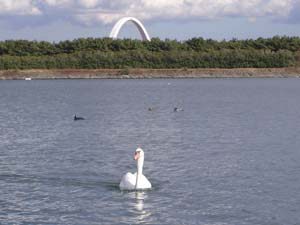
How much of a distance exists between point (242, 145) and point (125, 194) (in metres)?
13.1

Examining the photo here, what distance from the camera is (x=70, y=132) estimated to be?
42.0 m

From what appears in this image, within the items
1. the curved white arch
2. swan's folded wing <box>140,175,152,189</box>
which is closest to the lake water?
swan's folded wing <box>140,175,152,189</box>

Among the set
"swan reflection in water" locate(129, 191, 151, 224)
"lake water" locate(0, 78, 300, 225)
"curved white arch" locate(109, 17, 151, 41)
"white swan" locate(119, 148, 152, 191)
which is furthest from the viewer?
"curved white arch" locate(109, 17, 151, 41)

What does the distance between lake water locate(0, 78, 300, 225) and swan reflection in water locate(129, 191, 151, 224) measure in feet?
0.09

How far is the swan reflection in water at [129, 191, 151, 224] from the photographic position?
20.1 meters

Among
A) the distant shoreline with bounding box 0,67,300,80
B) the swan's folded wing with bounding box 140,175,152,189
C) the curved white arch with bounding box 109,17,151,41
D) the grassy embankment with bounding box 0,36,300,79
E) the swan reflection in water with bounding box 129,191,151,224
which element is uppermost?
the curved white arch with bounding box 109,17,151,41

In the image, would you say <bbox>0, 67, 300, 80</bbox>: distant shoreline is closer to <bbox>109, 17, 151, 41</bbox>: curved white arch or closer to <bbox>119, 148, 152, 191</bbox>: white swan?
<bbox>109, 17, 151, 41</bbox>: curved white arch

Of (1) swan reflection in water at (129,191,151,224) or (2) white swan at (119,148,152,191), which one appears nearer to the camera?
(1) swan reflection in water at (129,191,151,224)

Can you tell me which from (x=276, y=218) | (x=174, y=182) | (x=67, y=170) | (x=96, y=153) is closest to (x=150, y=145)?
(x=96, y=153)

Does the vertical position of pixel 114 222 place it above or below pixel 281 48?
below

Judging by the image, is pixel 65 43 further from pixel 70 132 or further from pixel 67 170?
pixel 67 170

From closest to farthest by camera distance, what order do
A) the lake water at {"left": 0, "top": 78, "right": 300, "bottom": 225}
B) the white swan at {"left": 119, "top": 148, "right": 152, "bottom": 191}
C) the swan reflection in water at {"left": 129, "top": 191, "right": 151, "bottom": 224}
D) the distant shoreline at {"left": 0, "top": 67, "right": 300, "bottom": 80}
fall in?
the swan reflection in water at {"left": 129, "top": 191, "right": 151, "bottom": 224} < the lake water at {"left": 0, "top": 78, "right": 300, "bottom": 225} < the white swan at {"left": 119, "top": 148, "right": 152, "bottom": 191} < the distant shoreline at {"left": 0, "top": 67, "right": 300, "bottom": 80}

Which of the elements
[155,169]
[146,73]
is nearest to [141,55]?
[146,73]

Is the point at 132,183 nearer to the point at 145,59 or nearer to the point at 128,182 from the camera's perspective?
the point at 128,182
